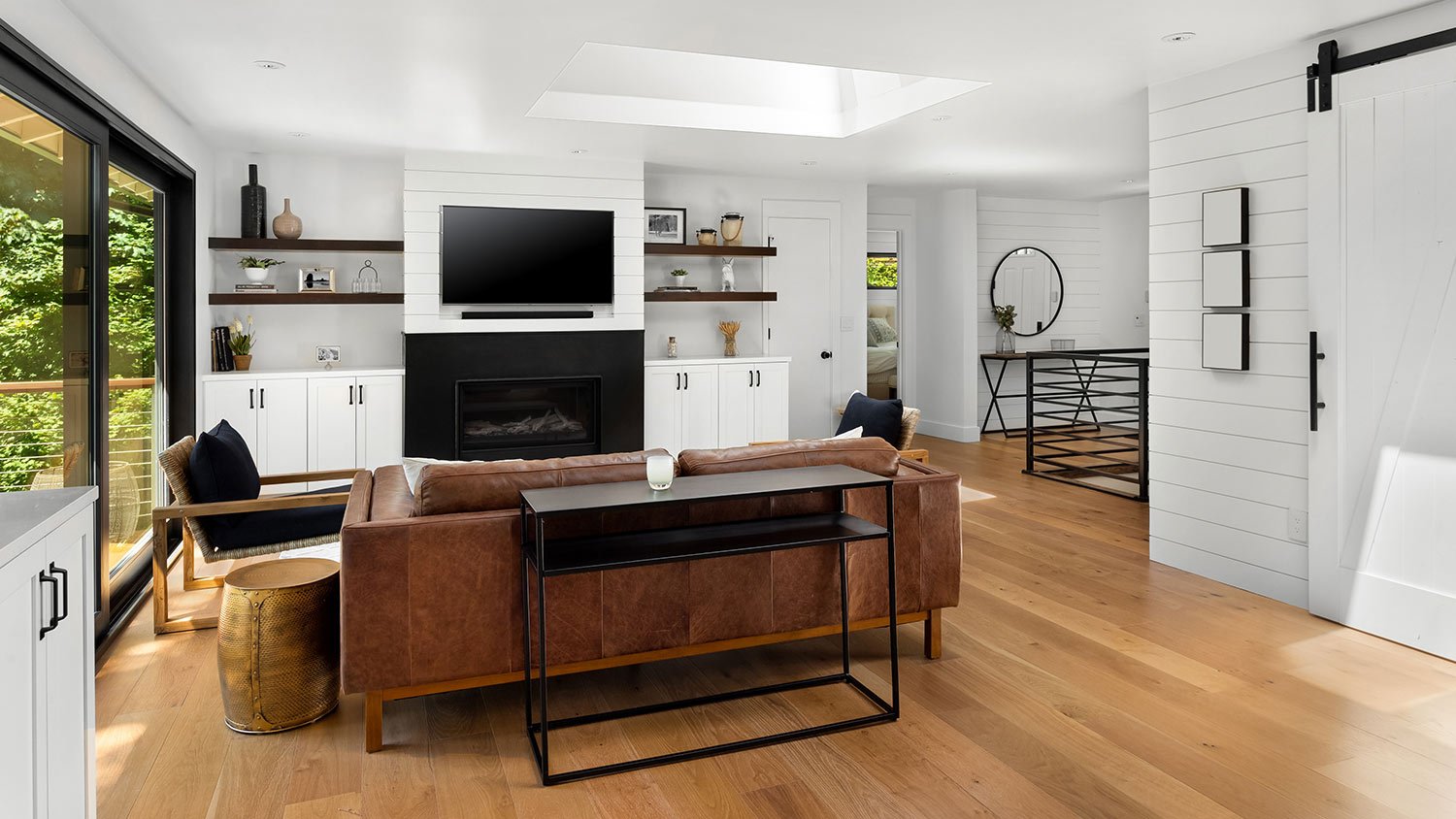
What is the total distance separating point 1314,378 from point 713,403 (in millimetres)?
4218

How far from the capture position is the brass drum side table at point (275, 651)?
265cm

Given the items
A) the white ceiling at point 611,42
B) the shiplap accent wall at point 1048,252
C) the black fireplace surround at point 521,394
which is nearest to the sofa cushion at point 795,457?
the white ceiling at point 611,42

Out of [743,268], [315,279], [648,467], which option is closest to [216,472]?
[648,467]

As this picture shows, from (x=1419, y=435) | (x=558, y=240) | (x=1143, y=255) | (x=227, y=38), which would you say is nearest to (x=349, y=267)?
(x=558, y=240)

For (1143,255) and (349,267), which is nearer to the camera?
(349,267)

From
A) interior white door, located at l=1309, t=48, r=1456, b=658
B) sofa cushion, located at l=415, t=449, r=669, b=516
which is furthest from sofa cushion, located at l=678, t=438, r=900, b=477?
interior white door, located at l=1309, t=48, r=1456, b=658

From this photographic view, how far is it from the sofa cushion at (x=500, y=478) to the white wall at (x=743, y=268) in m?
4.57

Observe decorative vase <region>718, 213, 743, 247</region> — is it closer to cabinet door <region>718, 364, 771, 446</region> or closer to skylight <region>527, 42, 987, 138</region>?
cabinet door <region>718, 364, 771, 446</region>

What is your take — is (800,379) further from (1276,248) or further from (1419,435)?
(1419,435)

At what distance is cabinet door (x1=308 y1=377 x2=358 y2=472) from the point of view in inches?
237

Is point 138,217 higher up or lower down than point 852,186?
lower down

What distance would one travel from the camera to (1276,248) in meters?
3.88

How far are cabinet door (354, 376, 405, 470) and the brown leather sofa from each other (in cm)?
315

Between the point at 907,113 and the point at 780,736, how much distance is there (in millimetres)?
3817
